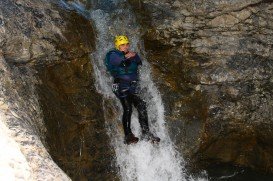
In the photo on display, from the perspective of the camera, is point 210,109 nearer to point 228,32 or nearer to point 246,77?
point 246,77

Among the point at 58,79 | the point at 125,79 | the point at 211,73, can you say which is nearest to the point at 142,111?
the point at 125,79

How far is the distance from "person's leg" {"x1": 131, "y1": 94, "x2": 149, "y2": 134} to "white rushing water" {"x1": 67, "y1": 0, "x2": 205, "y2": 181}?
0.43 meters

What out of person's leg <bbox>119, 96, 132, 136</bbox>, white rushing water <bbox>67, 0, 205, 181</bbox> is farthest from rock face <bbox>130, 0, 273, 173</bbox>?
person's leg <bbox>119, 96, 132, 136</bbox>

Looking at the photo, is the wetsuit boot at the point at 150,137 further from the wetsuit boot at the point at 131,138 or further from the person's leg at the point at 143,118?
the wetsuit boot at the point at 131,138

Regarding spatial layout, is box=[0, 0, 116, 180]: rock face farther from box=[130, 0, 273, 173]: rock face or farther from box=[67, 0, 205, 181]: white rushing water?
box=[130, 0, 273, 173]: rock face

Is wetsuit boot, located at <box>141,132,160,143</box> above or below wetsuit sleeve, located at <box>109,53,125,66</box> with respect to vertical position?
below

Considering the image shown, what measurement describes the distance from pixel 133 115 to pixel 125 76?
5.29 feet

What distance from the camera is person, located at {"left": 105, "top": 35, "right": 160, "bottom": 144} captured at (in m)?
9.01

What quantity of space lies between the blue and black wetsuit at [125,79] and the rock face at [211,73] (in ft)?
5.71

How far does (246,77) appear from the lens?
433 inches

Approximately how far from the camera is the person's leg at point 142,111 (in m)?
9.54

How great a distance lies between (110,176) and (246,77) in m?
5.02

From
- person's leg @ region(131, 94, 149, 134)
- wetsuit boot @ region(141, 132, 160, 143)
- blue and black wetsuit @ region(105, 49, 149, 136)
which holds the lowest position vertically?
wetsuit boot @ region(141, 132, 160, 143)

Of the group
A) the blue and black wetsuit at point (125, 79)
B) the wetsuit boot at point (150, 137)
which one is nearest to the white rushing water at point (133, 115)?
the wetsuit boot at point (150, 137)
